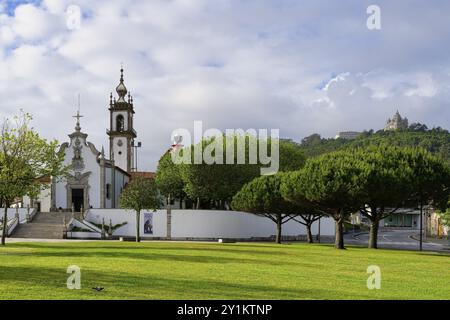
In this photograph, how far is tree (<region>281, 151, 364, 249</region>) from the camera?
145 feet

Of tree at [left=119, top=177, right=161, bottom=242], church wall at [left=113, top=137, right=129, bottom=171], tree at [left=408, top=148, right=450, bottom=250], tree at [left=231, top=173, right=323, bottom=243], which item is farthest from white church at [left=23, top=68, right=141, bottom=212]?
tree at [left=408, top=148, right=450, bottom=250]

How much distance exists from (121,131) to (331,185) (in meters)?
54.4

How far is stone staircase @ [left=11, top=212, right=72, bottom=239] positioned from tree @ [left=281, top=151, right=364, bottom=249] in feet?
90.5

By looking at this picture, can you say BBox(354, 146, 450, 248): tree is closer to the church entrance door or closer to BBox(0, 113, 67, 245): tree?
BBox(0, 113, 67, 245): tree

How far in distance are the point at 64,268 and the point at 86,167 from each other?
54.3 meters

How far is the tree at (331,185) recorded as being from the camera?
145ft

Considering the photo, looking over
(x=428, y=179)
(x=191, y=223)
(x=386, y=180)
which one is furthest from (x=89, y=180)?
(x=428, y=179)

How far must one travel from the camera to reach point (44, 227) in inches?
2505

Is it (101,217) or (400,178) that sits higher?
(400,178)

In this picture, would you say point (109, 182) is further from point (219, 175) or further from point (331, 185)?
point (331, 185)

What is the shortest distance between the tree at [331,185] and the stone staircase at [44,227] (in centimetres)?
2760

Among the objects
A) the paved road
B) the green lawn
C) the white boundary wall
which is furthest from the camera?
the white boundary wall
